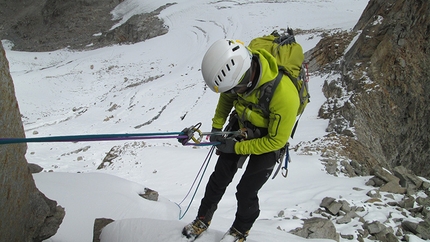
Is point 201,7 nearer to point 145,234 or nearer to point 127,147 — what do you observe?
point 127,147

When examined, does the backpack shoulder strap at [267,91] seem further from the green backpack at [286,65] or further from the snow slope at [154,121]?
the snow slope at [154,121]

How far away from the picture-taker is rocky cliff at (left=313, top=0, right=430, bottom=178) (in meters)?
10.3

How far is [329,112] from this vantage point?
11250mm

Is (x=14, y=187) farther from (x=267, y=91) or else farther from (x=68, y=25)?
(x=68, y=25)

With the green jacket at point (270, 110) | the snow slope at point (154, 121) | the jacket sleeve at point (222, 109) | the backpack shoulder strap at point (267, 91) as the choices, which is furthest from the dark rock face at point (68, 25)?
the backpack shoulder strap at point (267, 91)

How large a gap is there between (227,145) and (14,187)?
1.89m

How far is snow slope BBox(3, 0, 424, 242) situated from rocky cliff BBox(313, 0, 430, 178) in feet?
4.09

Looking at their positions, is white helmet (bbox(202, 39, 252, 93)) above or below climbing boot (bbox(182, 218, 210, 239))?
above

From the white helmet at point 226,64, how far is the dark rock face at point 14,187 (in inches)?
64.6

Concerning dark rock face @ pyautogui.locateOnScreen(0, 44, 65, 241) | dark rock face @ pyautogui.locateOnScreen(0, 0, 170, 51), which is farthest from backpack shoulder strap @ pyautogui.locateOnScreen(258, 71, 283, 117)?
dark rock face @ pyautogui.locateOnScreen(0, 0, 170, 51)

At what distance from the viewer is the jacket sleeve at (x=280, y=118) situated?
8.80 feet

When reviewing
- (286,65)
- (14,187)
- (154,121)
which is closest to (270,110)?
(286,65)

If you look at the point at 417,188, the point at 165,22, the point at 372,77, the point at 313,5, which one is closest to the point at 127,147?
the point at 417,188

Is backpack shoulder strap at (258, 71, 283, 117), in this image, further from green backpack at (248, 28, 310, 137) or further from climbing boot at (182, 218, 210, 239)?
climbing boot at (182, 218, 210, 239)
